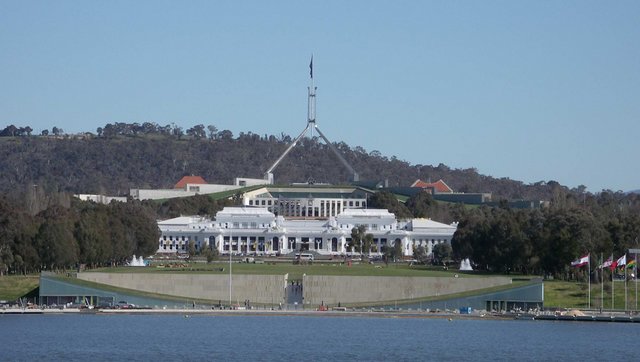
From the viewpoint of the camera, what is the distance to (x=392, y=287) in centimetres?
8425

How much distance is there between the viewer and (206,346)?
61125 millimetres

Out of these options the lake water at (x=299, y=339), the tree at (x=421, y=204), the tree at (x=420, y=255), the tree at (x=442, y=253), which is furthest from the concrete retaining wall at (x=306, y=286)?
the tree at (x=421, y=204)

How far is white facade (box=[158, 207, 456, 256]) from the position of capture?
5108 inches

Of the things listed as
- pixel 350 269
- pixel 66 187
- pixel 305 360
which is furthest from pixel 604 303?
pixel 66 187

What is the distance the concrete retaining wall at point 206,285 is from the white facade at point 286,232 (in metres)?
41.0

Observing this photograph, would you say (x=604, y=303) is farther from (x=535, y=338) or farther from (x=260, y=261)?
(x=260, y=261)

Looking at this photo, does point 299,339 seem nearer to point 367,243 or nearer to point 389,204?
point 367,243

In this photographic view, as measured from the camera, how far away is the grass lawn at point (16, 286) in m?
83.1

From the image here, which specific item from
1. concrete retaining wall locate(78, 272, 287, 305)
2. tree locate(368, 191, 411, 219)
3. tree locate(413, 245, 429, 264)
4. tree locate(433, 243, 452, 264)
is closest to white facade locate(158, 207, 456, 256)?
tree locate(413, 245, 429, 264)

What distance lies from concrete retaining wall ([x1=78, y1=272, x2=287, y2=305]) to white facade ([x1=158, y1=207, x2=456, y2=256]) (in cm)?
4102

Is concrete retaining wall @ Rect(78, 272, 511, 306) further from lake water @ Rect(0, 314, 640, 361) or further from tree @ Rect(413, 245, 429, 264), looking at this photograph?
tree @ Rect(413, 245, 429, 264)

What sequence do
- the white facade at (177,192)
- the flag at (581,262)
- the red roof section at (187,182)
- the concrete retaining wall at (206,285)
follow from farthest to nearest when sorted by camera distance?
Result: the red roof section at (187,182) < the white facade at (177,192) < the concrete retaining wall at (206,285) < the flag at (581,262)

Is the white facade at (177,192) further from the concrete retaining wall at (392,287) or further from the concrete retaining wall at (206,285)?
the concrete retaining wall at (392,287)

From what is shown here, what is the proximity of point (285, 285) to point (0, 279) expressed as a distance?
557 inches
